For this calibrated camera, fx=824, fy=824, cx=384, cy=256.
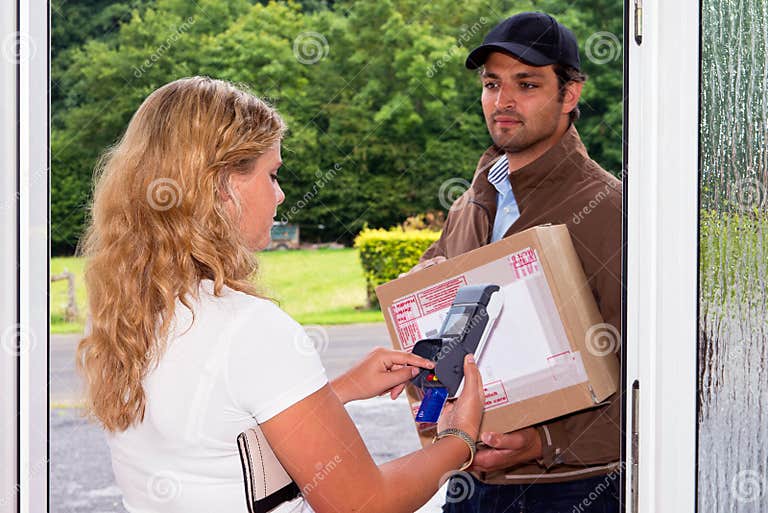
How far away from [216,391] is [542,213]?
3.32 feet

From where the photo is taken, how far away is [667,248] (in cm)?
94

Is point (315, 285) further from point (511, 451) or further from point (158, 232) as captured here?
point (158, 232)

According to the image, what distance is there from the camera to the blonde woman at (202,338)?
0.92 meters

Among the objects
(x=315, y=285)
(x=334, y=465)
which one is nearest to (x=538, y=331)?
(x=334, y=465)

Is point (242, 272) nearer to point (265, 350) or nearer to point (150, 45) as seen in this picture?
point (265, 350)

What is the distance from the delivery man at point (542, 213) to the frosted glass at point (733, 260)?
50 centimetres

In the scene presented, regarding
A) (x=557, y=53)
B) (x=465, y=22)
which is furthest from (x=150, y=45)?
(x=557, y=53)

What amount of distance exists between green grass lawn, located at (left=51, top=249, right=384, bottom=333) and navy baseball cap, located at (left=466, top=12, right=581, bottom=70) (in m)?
7.06

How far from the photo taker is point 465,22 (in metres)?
10.8

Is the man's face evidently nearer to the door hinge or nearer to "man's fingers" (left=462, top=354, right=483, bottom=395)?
"man's fingers" (left=462, top=354, right=483, bottom=395)

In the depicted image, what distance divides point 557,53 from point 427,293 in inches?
27.8

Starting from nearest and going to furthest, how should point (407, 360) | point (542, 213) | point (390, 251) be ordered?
point (407, 360) < point (542, 213) < point (390, 251)

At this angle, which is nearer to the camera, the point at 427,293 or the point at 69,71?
the point at 427,293

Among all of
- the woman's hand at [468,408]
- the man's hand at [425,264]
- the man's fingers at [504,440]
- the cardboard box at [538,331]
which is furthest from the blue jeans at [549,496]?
the woman's hand at [468,408]
